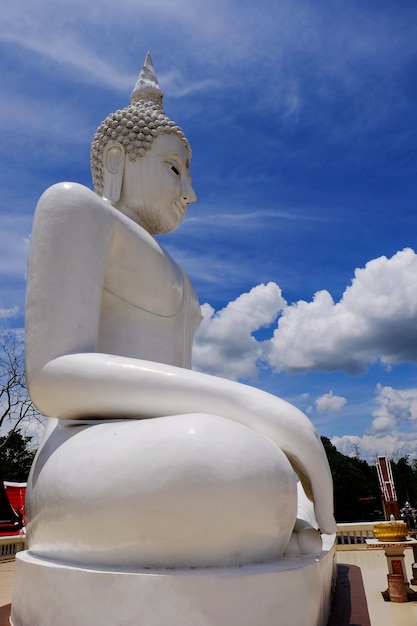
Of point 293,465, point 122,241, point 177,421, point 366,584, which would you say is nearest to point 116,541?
point 177,421

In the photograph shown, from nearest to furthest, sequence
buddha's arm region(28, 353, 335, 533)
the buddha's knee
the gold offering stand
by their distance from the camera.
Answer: the buddha's knee
buddha's arm region(28, 353, 335, 533)
the gold offering stand

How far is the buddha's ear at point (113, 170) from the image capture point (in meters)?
4.77

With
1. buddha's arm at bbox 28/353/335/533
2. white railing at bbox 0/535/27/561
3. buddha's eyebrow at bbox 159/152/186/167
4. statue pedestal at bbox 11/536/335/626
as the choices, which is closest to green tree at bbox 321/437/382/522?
white railing at bbox 0/535/27/561

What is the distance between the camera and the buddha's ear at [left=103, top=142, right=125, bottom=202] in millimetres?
4773

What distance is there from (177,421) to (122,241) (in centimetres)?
175

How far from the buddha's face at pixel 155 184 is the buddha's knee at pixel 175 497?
2440 millimetres

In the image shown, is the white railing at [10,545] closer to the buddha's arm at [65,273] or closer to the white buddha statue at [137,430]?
the white buddha statue at [137,430]

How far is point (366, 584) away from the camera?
Answer: 26.5 feet

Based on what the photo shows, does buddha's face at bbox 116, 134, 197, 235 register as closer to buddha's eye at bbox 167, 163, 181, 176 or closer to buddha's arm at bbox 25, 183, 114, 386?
buddha's eye at bbox 167, 163, 181, 176

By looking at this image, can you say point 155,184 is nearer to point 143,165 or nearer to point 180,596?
point 143,165

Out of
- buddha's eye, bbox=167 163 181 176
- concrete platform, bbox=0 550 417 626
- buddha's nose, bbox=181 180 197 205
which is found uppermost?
buddha's eye, bbox=167 163 181 176

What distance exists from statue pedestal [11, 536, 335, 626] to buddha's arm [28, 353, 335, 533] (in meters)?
0.57

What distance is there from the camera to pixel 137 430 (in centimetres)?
279

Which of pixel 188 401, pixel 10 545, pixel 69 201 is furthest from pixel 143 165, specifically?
pixel 10 545
